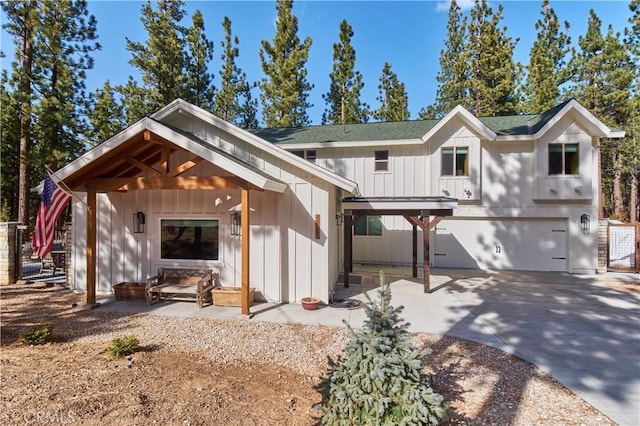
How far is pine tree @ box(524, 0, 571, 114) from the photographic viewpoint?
19.1m

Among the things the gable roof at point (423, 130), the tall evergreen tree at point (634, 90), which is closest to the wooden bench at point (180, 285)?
the gable roof at point (423, 130)

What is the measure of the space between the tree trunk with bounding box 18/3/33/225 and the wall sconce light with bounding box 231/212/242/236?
11485 mm

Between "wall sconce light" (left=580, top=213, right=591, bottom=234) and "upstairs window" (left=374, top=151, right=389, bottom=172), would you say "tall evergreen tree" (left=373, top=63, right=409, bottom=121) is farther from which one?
"wall sconce light" (left=580, top=213, right=591, bottom=234)

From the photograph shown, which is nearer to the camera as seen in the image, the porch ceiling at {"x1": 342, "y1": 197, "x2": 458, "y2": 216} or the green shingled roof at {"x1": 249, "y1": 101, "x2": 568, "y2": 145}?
the porch ceiling at {"x1": 342, "y1": 197, "x2": 458, "y2": 216}

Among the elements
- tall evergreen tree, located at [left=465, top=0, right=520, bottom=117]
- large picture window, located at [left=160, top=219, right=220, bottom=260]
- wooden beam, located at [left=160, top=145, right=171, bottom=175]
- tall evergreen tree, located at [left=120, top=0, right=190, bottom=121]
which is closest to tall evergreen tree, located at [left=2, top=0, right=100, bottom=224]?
tall evergreen tree, located at [left=120, top=0, right=190, bottom=121]

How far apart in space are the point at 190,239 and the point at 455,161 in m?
10.9

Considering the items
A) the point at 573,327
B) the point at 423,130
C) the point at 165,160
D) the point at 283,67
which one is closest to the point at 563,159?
the point at 423,130

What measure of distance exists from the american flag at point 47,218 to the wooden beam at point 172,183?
3.13 feet

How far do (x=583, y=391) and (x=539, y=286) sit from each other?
707cm

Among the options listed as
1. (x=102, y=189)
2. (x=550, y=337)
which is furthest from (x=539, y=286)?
(x=102, y=189)

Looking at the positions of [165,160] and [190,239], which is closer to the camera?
[165,160]

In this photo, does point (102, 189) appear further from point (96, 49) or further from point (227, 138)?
point (96, 49)

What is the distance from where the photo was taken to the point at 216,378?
13.5 ft

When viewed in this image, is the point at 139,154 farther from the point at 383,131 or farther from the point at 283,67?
the point at 283,67
